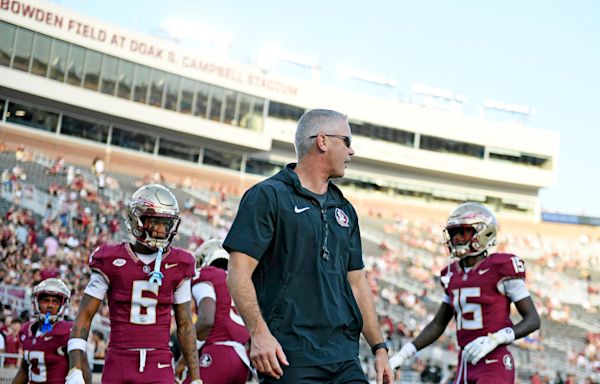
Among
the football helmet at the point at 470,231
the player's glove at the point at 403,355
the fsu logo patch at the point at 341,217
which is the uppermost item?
the football helmet at the point at 470,231

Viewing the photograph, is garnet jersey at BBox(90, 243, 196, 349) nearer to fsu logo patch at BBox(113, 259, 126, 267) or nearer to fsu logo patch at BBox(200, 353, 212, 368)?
fsu logo patch at BBox(113, 259, 126, 267)

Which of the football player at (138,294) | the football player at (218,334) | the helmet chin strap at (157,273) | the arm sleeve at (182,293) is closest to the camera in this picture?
the helmet chin strap at (157,273)

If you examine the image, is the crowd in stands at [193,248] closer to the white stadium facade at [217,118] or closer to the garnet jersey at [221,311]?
the white stadium facade at [217,118]

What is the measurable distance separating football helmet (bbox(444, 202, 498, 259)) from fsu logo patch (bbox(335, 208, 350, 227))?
2.53m

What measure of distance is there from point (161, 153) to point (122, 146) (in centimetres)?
215

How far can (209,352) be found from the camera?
735cm

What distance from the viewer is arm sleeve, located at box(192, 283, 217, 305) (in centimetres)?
723

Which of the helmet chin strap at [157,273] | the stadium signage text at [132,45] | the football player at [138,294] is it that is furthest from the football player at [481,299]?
the stadium signage text at [132,45]

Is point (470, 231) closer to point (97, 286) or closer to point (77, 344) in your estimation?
point (97, 286)

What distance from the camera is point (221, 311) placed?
741 cm

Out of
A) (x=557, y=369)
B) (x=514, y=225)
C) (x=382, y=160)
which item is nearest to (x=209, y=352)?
(x=557, y=369)

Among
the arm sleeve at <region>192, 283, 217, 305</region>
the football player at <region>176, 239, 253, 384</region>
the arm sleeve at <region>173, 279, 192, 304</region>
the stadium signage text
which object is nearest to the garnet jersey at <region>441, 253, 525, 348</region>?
the football player at <region>176, 239, 253, 384</region>

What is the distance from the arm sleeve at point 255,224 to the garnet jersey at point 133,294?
1837 millimetres

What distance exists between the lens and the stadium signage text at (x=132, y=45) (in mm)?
34844
